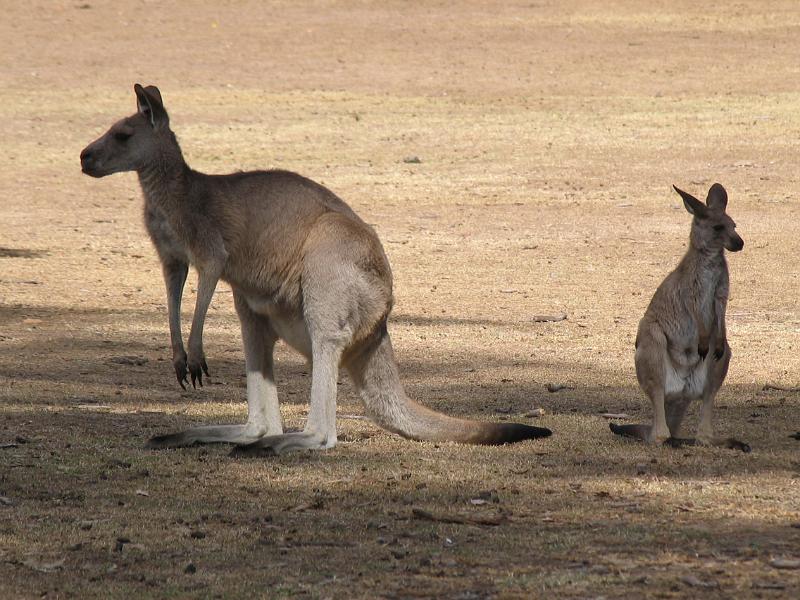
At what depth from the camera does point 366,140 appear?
698 inches

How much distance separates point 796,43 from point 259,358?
19.3m

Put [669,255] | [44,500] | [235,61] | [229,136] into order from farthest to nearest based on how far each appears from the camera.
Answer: [235,61], [229,136], [669,255], [44,500]

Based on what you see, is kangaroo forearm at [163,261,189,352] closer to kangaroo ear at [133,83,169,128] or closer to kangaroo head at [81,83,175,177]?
kangaroo head at [81,83,175,177]

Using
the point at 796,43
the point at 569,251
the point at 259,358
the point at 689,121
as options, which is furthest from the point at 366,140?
the point at 259,358

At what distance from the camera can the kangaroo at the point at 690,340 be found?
5625mm

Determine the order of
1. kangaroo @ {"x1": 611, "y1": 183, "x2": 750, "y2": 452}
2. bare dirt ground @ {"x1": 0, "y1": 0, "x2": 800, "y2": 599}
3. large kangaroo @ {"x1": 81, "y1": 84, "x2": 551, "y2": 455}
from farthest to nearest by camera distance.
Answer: kangaroo @ {"x1": 611, "y1": 183, "x2": 750, "y2": 452} → large kangaroo @ {"x1": 81, "y1": 84, "x2": 551, "y2": 455} → bare dirt ground @ {"x1": 0, "y1": 0, "x2": 800, "y2": 599}

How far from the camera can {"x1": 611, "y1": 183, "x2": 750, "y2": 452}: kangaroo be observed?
5.62m

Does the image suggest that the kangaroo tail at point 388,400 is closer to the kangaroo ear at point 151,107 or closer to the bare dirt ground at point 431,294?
the bare dirt ground at point 431,294

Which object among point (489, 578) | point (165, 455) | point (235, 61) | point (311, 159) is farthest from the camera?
point (235, 61)

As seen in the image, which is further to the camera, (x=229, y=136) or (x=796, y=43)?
(x=796, y=43)

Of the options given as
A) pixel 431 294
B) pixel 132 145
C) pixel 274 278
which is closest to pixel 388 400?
→ pixel 274 278

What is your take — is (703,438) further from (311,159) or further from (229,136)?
(229,136)

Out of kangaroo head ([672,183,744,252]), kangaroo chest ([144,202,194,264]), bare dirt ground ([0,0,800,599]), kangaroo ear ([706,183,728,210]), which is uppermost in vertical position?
kangaroo ear ([706,183,728,210])

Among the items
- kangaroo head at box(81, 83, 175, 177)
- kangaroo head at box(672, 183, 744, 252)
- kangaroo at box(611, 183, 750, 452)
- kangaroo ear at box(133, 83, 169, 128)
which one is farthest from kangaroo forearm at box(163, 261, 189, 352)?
kangaroo head at box(672, 183, 744, 252)
